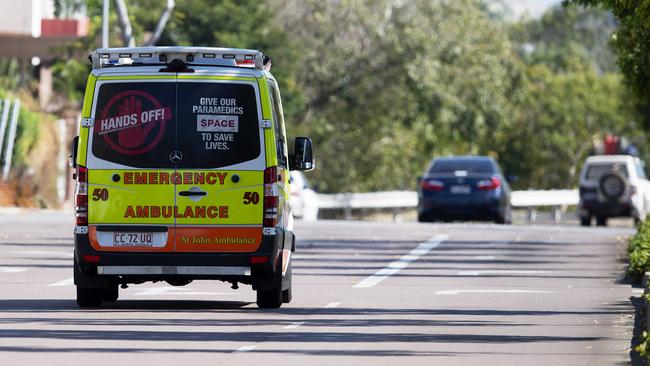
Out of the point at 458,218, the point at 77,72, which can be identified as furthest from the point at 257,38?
the point at 458,218

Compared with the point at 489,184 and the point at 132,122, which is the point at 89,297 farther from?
the point at 489,184

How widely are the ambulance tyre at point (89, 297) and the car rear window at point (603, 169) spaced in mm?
25950

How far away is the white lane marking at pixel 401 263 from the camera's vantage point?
22.2 metres

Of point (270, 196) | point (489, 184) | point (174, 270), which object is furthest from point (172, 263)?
point (489, 184)

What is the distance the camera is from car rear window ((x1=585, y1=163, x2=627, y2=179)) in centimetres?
4232

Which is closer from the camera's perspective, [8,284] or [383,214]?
[8,284]

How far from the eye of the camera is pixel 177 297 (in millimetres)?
19188

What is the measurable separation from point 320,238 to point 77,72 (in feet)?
97.0

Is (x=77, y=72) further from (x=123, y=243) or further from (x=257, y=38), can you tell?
(x=123, y=243)

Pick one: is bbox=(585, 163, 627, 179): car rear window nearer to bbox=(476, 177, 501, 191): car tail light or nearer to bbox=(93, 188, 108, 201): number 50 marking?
bbox=(476, 177, 501, 191): car tail light

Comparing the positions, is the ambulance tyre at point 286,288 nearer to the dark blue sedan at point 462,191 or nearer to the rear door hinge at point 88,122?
the rear door hinge at point 88,122

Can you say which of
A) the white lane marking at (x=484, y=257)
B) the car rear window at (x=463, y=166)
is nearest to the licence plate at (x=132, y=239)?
the white lane marking at (x=484, y=257)

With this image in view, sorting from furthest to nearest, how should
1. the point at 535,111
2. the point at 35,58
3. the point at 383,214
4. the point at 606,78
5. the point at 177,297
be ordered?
1. the point at 606,78
2. the point at 535,111
3. the point at 383,214
4. the point at 35,58
5. the point at 177,297

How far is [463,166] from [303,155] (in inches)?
823
